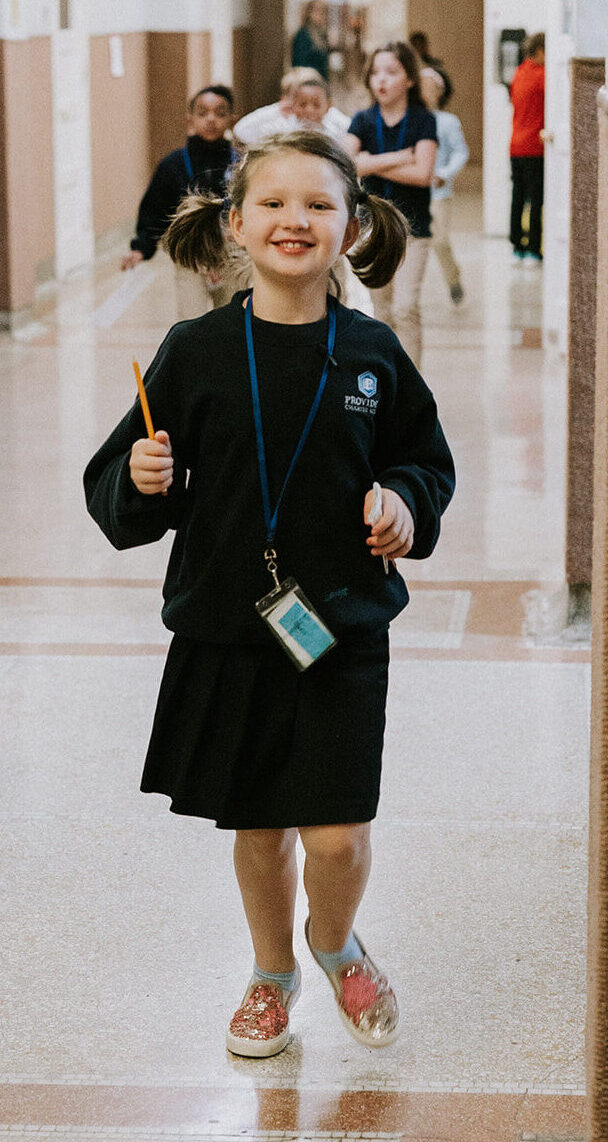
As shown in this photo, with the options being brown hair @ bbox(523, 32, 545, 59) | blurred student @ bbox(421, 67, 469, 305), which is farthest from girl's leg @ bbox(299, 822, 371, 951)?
brown hair @ bbox(523, 32, 545, 59)

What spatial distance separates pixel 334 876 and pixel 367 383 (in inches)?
29.3

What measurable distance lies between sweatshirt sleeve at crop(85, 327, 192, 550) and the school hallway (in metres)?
0.83

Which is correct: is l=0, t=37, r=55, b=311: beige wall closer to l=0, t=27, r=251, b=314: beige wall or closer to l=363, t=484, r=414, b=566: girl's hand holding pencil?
l=0, t=27, r=251, b=314: beige wall

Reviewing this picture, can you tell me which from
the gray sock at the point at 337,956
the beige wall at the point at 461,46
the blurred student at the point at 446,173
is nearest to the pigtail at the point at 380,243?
the gray sock at the point at 337,956

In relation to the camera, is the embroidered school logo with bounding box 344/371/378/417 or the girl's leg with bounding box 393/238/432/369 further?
the girl's leg with bounding box 393/238/432/369

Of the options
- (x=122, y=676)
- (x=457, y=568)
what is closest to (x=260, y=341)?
(x=122, y=676)

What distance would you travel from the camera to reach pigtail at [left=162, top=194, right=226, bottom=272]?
274 centimetres

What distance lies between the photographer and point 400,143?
26.5ft

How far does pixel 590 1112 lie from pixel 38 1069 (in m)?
1.02

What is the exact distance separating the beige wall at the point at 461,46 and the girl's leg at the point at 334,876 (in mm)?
24061

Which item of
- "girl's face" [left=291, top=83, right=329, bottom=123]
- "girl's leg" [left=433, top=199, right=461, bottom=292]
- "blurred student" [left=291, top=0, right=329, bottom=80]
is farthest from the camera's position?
"blurred student" [left=291, top=0, right=329, bottom=80]

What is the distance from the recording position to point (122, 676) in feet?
15.1

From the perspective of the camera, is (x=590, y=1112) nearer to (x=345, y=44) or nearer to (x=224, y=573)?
(x=224, y=573)

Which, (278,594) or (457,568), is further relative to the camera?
(457,568)
